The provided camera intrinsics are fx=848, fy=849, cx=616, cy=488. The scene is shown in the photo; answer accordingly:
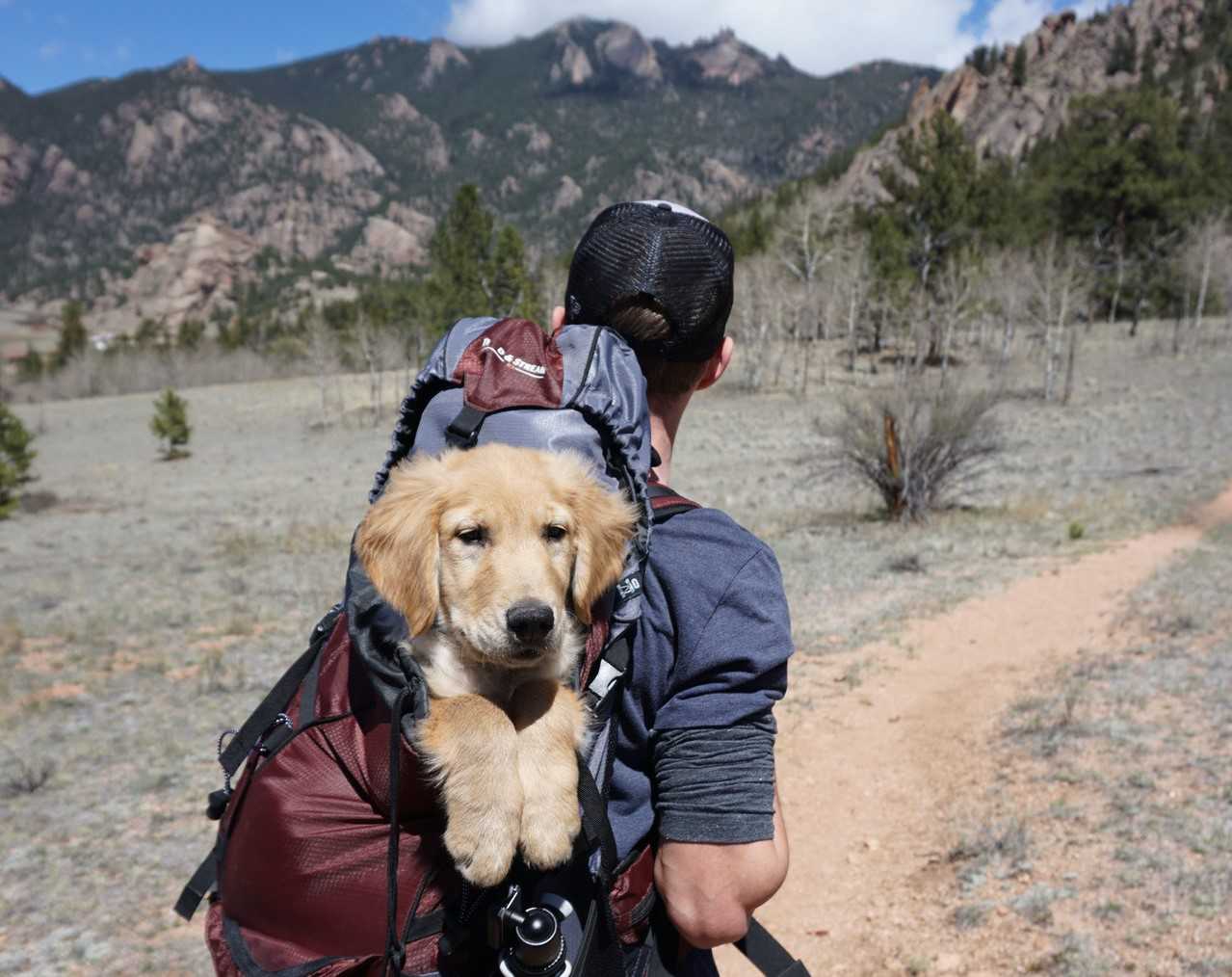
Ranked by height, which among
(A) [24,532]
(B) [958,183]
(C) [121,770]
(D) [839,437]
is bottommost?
(A) [24,532]

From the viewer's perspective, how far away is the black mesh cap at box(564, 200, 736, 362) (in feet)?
6.61

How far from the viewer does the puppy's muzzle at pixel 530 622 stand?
1.90 meters

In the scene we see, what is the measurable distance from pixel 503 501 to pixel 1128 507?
60.3 feet

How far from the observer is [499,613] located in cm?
196

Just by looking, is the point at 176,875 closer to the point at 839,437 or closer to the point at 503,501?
the point at 503,501

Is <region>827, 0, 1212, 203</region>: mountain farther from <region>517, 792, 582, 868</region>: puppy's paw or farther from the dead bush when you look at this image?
<region>517, 792, 582, 868</region>: puppy's paw

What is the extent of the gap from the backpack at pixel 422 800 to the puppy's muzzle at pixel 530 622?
12 cm

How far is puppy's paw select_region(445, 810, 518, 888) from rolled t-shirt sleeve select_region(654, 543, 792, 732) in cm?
40

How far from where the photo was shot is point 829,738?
809 cm

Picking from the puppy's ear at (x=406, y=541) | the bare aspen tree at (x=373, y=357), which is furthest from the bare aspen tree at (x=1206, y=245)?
the puppy's ear at (x=406, y=541)

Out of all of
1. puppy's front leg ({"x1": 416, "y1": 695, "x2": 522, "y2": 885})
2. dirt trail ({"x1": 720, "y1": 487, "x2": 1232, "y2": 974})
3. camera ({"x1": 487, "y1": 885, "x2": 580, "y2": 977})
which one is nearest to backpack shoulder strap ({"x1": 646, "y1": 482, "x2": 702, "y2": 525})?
puppy's front leg ({"x1": 416, "y1": 695, "x2": 522, "y2": 885})

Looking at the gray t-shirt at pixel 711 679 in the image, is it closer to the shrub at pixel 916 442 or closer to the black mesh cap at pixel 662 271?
the black mesh cap at pixel 662 271

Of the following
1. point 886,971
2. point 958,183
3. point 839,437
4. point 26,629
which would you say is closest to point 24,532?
point 26,629

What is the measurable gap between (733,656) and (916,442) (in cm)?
1677
